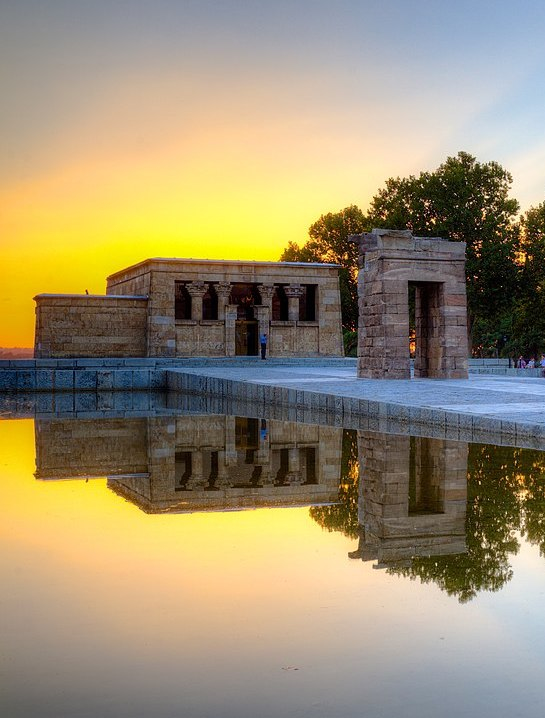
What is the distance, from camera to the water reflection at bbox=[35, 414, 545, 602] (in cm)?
515

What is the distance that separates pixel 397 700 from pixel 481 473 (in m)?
5.42

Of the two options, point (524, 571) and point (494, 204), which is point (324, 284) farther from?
point (524, 571)

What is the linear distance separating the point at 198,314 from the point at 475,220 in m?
21.1

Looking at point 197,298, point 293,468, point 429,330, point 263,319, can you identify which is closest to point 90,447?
point 293,468

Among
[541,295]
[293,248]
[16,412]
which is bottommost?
[16,412]

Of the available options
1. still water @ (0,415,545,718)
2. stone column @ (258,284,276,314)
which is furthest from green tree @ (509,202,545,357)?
still water @ (0,415,545,718)

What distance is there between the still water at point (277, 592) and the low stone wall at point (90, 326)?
30398 millimetres

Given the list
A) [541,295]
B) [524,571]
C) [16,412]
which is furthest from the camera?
[541,295]

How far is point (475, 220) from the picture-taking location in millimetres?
52969

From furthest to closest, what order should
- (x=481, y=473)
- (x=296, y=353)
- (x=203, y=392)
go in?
1. (x=296, y=353)
2. (x=203, y=392)
3. (x=481, y=473)

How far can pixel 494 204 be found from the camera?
53.9 m

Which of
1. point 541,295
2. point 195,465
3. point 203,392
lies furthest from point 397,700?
point 541,295

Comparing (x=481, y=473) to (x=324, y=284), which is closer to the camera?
(x=481, y=473)

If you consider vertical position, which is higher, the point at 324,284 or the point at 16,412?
the point at 324,284
